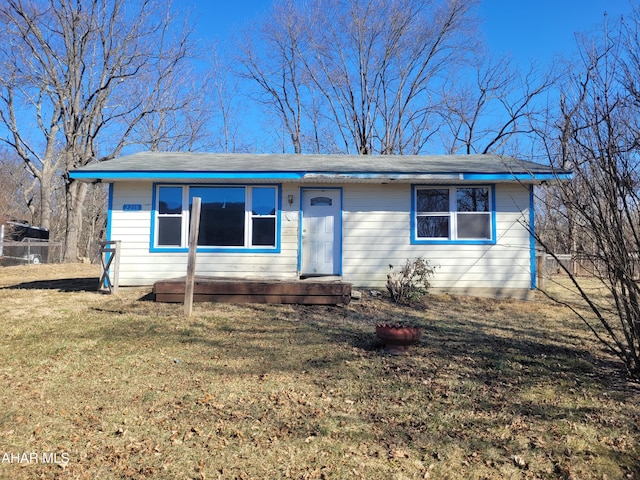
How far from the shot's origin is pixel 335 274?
9.23 m

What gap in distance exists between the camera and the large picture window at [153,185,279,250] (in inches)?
353

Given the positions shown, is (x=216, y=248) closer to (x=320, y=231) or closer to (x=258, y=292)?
(x=258, y=292)

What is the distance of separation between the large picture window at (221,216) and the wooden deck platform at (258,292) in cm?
157

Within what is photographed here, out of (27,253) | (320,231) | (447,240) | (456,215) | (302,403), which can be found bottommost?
(302,403)

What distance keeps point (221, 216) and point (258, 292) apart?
232cm

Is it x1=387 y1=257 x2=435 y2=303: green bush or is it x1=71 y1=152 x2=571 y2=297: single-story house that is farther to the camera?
x1=71 y1=152 x2=571 y2=297: single-story house

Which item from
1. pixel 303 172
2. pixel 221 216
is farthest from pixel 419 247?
pixel 221 216

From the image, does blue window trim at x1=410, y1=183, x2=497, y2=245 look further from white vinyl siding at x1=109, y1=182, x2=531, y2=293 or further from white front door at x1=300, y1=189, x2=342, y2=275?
white front door at x1=300, y1=189, x2=342, y2=275

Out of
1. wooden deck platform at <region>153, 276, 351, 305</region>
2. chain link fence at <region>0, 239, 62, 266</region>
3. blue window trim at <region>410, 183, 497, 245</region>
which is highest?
blue window trim at <region>410, 183, 497, 245</region>

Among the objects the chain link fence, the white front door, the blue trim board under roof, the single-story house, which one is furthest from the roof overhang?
the chain link fence

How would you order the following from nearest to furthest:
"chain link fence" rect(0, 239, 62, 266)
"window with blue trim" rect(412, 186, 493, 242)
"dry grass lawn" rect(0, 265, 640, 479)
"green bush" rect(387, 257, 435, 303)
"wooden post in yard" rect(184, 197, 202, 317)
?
"dry grass lawn" rect(0, 265, 640, 479) → "wooden post in yard" rect(184, 197, 202, 317) → "green bush" rect(387, 257, 435, 303) → "window with blue trim" rect(412, 186, 493, 242) → "chain link fence" rect(0, 239, 62, 266)

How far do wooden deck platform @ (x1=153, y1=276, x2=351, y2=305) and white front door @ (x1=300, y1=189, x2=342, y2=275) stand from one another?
1651 mm

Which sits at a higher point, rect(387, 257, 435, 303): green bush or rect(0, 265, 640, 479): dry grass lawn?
rect(387, 257, 435, 303): green bush

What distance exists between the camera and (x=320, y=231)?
30.6 ft
